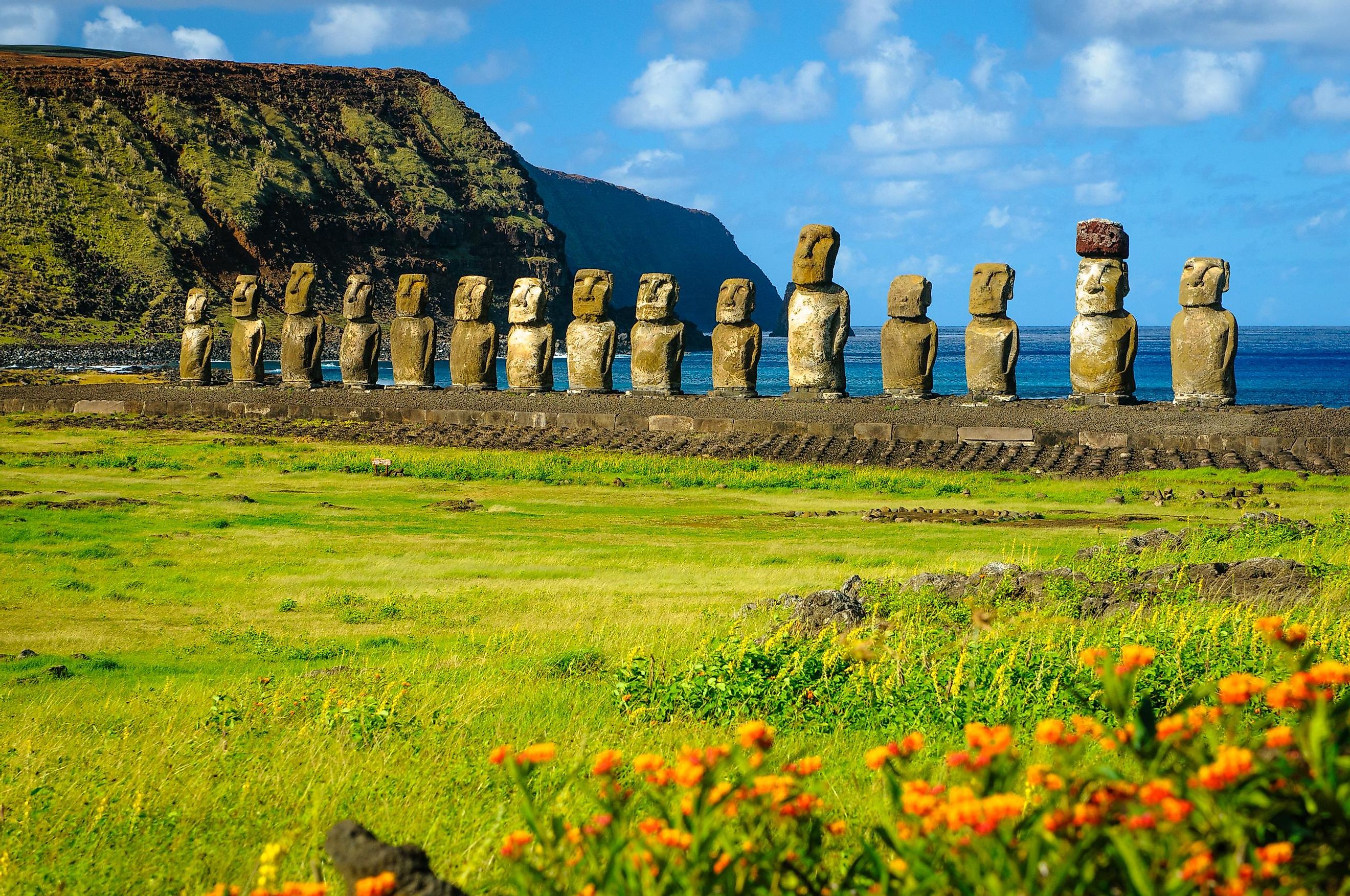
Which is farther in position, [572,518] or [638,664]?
[572,518]

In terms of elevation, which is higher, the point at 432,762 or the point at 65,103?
the point at 65,103

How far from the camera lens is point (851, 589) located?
8398 mm

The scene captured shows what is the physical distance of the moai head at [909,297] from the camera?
2312cm

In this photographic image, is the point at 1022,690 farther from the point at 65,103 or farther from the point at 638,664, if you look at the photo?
the point at 65,103

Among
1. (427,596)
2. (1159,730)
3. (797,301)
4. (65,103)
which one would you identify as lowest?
(427,596)

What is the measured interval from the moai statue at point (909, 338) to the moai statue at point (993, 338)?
845mm

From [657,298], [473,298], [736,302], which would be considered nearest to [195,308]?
[473,298]

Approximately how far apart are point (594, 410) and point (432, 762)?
1861cm

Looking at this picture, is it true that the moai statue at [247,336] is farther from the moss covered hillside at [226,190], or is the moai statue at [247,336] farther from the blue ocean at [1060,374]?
the moss covered hillside at [226,190]

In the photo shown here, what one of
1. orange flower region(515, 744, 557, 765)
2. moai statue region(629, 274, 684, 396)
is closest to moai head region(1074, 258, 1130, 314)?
moai statue region(629, 274, 684, 396)

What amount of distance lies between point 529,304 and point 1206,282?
12929 millimetres

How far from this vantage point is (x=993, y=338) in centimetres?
2256

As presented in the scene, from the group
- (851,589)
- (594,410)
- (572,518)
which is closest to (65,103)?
(594,410)

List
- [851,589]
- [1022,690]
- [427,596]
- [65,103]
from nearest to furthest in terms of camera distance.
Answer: [1022,690], [851,589], [427,596], [65,103]
